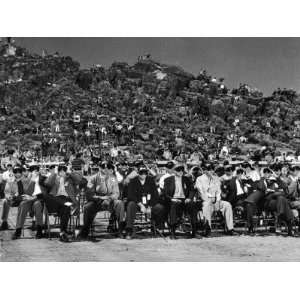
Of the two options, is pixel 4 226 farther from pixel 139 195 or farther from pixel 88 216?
pixel 139 195

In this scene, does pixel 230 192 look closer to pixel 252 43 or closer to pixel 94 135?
pixel 252 43

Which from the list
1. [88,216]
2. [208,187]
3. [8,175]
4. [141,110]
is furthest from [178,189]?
[141,110]

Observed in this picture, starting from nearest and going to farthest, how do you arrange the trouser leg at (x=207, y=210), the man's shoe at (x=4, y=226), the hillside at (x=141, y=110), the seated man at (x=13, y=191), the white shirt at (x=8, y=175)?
the trouser leg at (x=207, y=210) < the seated man at (x=13, y=191) < the man's shoe at (x=4, y=226) < the white shirt at (x=8, y=175) < the hillside at (x=141, y=110)

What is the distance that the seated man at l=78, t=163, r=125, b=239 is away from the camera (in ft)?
24.3

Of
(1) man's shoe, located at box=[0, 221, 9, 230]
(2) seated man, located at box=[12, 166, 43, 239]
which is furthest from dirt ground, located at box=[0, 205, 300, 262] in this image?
(1) man's shoe, located at box=[0, 221, 9, 230]

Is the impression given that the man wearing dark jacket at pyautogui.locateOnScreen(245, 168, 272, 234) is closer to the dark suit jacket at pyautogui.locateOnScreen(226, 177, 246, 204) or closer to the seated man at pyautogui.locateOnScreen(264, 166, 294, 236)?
the seated man at pyautogui.locateOnScreen(264, 166, 294, 236)

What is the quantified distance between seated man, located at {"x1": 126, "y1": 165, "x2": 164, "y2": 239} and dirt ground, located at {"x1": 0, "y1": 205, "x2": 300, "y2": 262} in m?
0.34

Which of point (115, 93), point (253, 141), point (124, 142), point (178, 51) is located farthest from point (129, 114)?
point (178, 51)

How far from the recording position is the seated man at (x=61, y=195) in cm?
727

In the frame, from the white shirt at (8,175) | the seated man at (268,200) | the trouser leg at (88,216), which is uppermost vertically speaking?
the white shirt at (8,175)

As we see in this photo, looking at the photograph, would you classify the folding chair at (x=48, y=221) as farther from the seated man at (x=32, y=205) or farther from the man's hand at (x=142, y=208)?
the man's hand at (x=142, y=208)

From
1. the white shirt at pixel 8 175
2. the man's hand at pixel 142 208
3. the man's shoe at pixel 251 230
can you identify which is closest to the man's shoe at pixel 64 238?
the man's hand at pixel 142 208

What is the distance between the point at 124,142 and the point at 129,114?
7513mm

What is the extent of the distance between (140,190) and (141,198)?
13 cm
